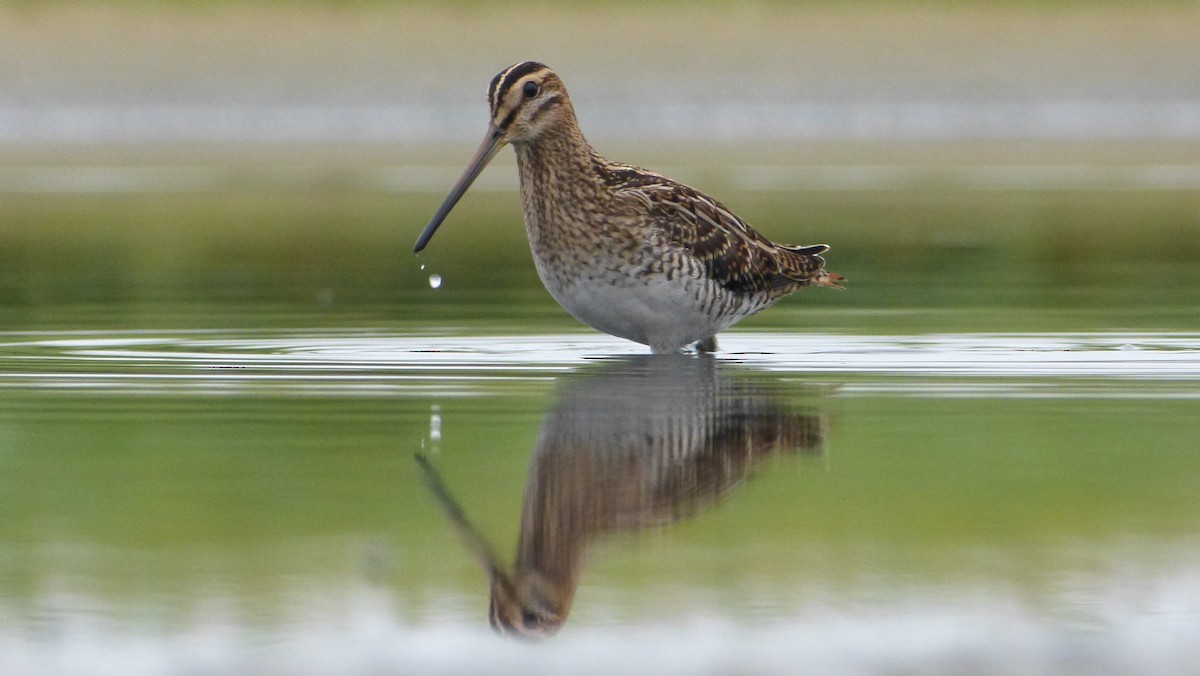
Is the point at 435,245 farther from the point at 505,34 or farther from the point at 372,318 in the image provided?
the point at 505,34

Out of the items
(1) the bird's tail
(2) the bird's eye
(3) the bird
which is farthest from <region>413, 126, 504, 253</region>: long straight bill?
(2) the bird's eye

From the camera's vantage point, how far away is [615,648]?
4.30 meters

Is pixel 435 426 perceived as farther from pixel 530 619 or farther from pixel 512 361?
pixel 530 619

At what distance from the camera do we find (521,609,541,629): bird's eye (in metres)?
4.48

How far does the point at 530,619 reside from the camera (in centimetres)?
452

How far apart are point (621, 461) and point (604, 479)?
1.00ft

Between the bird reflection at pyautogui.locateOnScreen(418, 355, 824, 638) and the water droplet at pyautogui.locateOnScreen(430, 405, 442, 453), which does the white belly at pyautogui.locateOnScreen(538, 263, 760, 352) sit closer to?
the bird reflection at pyautogui.locateOnScreen(418, 355, 824, 638)

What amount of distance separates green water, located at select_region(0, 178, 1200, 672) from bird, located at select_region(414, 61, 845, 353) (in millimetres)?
238

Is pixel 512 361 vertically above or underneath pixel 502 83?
underneath

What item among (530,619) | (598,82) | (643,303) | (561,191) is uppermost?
(598,82)

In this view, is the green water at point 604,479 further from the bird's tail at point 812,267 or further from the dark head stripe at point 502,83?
the dark head stripe at point 502,83

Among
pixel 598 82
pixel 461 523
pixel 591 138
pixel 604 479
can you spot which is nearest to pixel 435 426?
pixel 604 479

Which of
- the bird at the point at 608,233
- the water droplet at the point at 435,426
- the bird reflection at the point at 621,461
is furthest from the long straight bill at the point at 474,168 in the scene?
the water droplet at the point at 435,426

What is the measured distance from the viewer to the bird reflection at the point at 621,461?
486 centimetres
